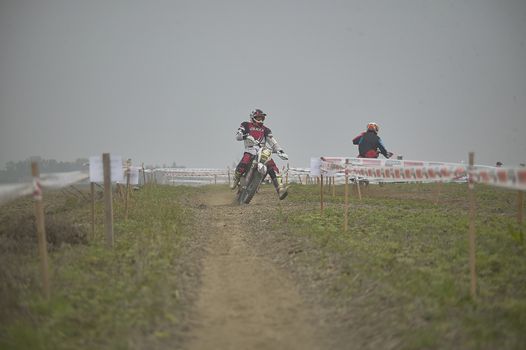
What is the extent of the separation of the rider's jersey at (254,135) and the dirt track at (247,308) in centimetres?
759

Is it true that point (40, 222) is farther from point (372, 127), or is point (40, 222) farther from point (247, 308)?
point (372, 127)

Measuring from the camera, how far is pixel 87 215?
41.7 ft

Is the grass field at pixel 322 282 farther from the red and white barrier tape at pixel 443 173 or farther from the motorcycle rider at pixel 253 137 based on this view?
the motorcycle rider at pixel 253 137

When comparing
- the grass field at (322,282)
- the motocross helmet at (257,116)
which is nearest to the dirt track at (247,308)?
the grass field at (322,282)

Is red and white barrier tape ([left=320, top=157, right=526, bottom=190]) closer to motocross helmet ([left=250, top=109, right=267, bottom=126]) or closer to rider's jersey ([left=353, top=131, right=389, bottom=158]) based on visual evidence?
rider's jersey ([left=353, top=131, right=389, bottom=158])

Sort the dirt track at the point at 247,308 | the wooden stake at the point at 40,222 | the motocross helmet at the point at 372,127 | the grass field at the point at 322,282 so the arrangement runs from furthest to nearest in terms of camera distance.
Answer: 1. the motocross helmet at the point at 372,127
2. the wooden stake at the point at 40,222
3. the dirt track at the point at 247,308
4. the grass field at the point at 322,282

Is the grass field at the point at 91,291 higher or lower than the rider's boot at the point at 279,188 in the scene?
lower

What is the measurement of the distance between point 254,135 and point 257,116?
67 cm

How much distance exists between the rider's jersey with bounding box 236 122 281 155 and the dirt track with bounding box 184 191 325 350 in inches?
299

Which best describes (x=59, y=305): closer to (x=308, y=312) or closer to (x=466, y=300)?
(x=308, y=312)

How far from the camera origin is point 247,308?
6141 millimetres

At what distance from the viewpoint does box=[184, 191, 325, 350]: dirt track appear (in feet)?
17.3

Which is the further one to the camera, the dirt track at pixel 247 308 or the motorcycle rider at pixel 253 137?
the motorcycle rider at pixel 253 137

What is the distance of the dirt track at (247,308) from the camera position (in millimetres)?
5270
